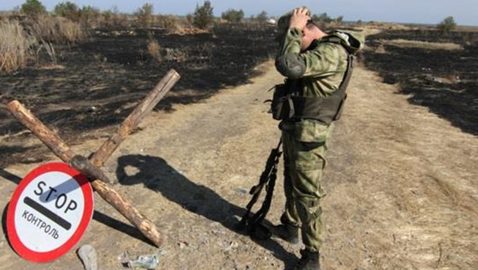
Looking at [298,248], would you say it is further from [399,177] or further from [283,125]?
[399,177]

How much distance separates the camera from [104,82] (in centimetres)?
1338

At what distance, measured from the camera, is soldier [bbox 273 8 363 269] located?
381 centimetres

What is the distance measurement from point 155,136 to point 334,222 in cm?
384

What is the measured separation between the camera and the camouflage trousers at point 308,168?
13.4ft

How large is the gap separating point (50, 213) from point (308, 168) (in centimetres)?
215

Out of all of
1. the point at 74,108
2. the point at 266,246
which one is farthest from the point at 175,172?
the point at 74,108

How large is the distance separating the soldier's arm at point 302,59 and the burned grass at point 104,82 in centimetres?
456

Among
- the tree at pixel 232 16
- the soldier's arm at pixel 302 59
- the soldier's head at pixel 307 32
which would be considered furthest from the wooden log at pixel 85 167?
the tree at pixel 232 16

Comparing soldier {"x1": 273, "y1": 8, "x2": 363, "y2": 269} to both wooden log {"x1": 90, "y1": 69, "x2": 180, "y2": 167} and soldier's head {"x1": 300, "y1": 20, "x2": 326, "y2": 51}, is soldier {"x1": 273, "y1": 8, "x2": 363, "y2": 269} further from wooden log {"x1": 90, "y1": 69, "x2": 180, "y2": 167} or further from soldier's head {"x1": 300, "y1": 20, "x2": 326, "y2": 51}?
wooden log {"x1": 90, "y1": 69, "x2": 180, "y2": 167}

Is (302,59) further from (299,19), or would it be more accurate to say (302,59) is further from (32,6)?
(32,6)

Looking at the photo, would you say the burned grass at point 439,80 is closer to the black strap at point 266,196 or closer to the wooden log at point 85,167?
the black strap at point 266,196

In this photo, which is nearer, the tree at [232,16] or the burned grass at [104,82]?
the burned grass at [104,82]

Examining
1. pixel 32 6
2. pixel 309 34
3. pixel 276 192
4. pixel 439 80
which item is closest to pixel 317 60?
pixel 309 34

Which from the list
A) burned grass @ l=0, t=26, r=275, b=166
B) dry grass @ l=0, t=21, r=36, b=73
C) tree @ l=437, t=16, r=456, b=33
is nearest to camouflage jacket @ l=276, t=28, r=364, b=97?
burned grass @ l=0, t=26, r=275, b=166
